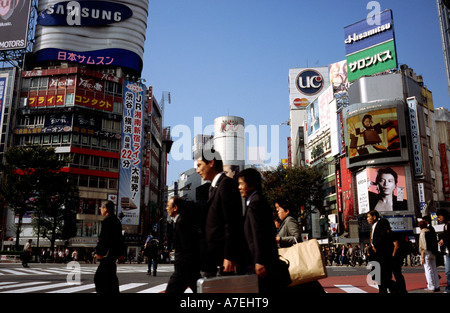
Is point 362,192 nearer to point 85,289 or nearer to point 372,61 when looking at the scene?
point 372,61

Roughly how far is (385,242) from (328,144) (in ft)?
152

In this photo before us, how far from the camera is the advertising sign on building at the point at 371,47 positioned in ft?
145

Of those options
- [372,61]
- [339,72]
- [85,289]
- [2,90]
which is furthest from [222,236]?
[339,72]

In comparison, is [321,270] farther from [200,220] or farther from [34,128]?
[34,128]

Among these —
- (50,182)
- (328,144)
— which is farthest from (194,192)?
(50,182)

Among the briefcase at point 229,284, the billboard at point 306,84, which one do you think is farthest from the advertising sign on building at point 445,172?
the briefcase at point 229,284

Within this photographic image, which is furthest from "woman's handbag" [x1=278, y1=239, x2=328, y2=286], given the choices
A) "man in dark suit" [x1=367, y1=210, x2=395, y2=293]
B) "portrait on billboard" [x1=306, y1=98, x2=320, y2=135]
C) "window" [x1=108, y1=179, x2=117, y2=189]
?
"portrait on billboard" [x1=306, y1=98, x2=320, y2=135]

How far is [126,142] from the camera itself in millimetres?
46094

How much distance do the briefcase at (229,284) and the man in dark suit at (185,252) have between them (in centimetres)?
102

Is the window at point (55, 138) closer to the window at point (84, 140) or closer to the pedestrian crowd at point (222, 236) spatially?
the window at point (84, 140)

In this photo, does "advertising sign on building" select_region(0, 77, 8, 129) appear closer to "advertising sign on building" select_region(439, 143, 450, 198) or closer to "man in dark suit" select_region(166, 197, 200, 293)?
"man in dark suit" select_region(166, 197, 200, 293)

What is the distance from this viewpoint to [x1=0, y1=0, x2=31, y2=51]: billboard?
45809 mm

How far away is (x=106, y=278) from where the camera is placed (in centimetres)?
514

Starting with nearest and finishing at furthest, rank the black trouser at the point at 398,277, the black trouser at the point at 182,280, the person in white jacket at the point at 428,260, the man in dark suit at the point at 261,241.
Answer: the man in dark suit at the point at 261,241, the black trouser at the point at 182,280, the black trouser at the point at 398,277, the person in white jacket at the point at 428,260
